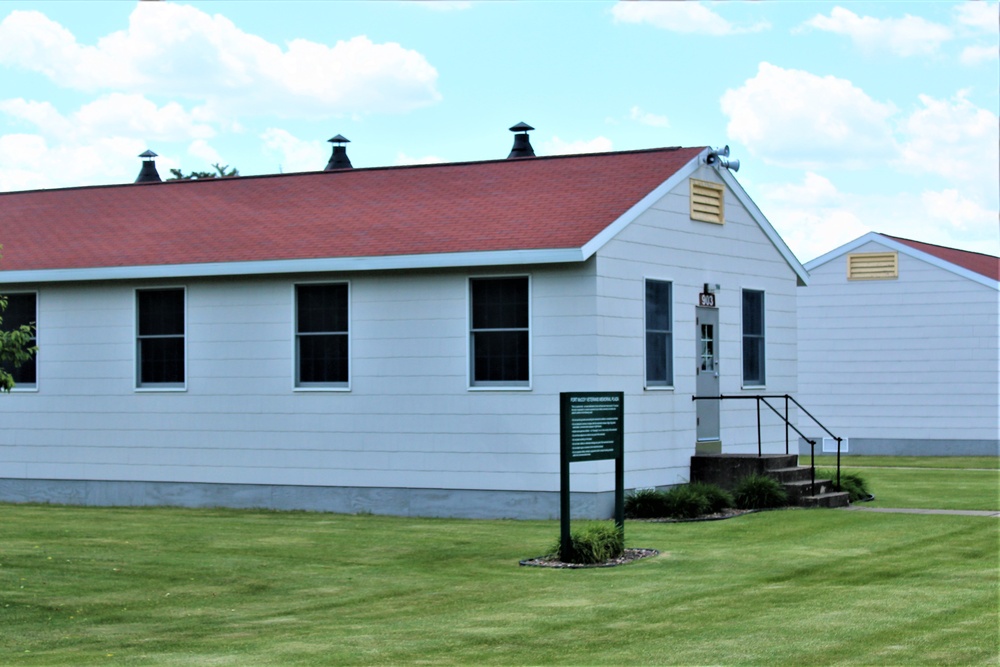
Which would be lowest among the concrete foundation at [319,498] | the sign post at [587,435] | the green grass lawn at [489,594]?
the green grass lawn at [489,594]

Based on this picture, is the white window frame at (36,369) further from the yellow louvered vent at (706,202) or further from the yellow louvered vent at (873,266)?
the yellow louvered vent at (873,266)

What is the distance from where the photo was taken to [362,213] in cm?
2384

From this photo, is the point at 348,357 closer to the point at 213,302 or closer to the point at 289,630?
the point at 213,302

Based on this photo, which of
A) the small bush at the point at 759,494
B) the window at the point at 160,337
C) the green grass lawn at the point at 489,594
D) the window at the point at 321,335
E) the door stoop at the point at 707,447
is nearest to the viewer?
the green grass lawn at the point at 489,594

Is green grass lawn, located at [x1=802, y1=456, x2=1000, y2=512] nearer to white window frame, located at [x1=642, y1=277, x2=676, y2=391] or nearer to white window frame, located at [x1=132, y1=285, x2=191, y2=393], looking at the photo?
white window frame, located at [x1=642, y1=277, x2=676, y2=391]

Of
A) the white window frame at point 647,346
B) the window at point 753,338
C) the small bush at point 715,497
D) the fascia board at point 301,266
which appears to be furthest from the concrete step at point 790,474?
the fascia board at point 301,266

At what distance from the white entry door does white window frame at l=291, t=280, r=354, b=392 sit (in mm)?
5436

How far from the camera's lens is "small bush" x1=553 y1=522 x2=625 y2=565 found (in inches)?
619

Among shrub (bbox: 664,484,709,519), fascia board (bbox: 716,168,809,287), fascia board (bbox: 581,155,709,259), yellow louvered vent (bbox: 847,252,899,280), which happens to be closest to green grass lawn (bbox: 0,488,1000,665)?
shrub (bbox: 664,484,709,519)

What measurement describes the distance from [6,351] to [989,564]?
10.3 meters

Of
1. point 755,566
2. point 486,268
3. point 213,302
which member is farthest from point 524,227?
point 755,566

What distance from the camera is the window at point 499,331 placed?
68.4 ft

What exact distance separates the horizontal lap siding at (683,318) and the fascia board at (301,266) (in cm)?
107

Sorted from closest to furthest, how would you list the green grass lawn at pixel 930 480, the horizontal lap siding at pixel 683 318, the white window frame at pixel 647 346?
the horizontal lap siding at pixel 683 318, the white window frame at pixel 647 346, the green grass lawn at pixel 930 480
